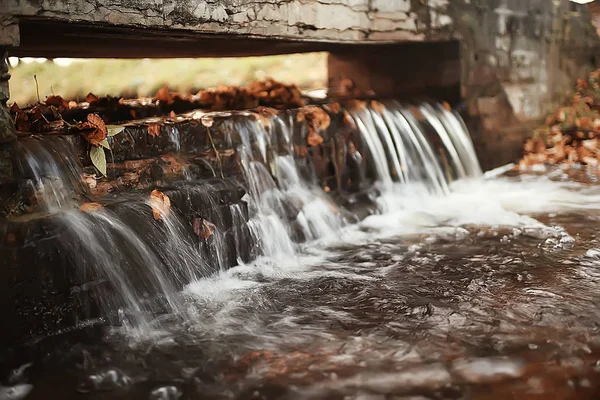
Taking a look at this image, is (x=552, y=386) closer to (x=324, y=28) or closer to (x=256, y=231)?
(x=256, y=231)

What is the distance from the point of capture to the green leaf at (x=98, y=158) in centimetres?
332

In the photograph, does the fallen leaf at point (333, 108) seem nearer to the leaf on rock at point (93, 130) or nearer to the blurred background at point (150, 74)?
the leaf on rock at point (93, 130)

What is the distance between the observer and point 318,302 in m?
3.11

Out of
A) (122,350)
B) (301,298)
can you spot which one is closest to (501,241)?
(301,298)

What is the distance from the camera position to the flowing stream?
2307 mm

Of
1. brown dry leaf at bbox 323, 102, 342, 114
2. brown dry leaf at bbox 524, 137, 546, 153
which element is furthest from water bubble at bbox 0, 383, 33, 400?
brown dry leaf at bbox 524, 137, 546, 153

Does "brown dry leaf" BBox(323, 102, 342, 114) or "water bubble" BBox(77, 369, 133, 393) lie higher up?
"brown dry leaf" BBox(323, 102, 342, 114)

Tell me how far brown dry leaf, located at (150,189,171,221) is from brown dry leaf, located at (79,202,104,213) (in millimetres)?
301

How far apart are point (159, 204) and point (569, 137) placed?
5.91m

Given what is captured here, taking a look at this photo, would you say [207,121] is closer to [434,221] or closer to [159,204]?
[159,204]

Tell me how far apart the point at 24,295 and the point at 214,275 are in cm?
118

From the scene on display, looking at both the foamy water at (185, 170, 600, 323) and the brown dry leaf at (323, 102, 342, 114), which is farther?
the brown dry leaf at (323, 102, 342, 114)

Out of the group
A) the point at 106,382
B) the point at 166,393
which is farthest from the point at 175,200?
the point at 166,393

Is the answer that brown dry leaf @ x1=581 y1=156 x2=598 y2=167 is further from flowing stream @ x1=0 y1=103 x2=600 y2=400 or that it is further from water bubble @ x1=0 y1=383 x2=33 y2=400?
water bubble @ x1=0 y1=383 x2=33 y2=400
